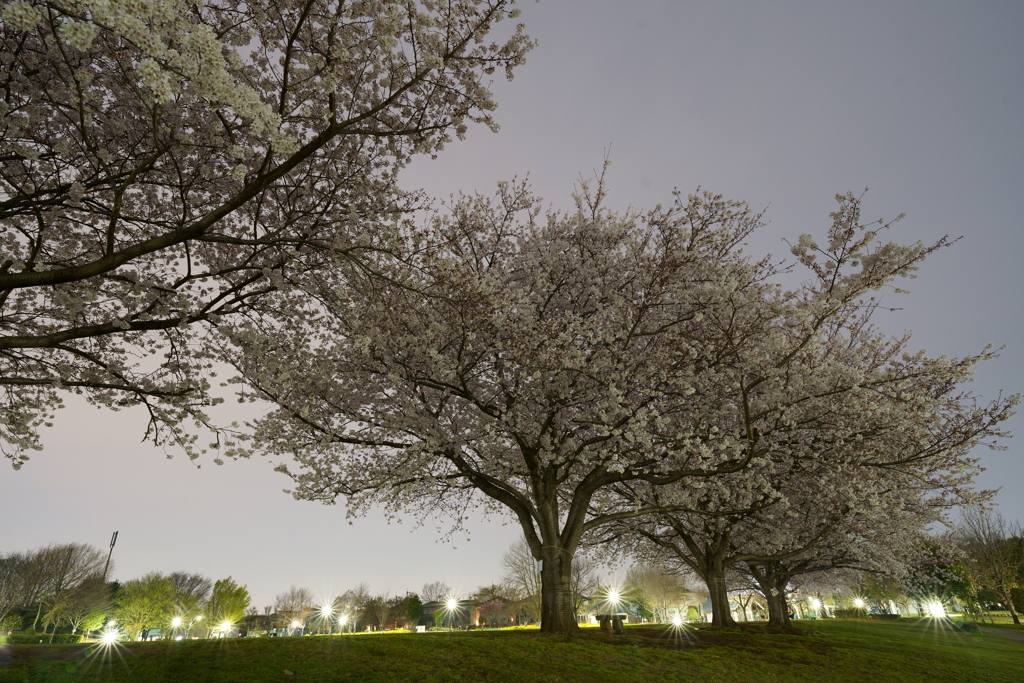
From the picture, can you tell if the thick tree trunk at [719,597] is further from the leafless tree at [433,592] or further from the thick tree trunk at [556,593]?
the leafless tree at [433,592]

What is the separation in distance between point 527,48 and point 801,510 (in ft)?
76.5

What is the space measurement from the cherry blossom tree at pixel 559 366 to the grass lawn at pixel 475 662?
108 inches

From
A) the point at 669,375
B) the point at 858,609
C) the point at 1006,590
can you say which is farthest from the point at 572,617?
the point at 858,609

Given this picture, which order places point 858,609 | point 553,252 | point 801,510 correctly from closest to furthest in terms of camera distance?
point 553,252 < point 801,510 < point 858,609

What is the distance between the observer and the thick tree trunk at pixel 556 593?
48.3 feet

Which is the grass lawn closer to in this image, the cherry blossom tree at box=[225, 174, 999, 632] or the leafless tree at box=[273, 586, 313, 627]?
the cherry blossom tree at box=[225, 174, 999, 632]

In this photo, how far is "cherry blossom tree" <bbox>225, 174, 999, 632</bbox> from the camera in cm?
1213

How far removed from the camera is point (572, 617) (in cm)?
1505

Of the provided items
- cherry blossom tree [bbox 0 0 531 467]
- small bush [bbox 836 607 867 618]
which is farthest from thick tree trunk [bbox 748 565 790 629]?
small bush [bbox 836 607 867 618]

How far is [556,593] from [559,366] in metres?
7.09

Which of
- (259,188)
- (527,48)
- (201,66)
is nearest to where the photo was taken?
(201,66)

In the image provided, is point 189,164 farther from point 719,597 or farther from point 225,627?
point 225,627

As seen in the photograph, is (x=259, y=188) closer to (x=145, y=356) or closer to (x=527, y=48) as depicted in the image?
(x=527, y=48)

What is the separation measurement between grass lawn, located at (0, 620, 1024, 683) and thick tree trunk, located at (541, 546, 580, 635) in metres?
0.63
